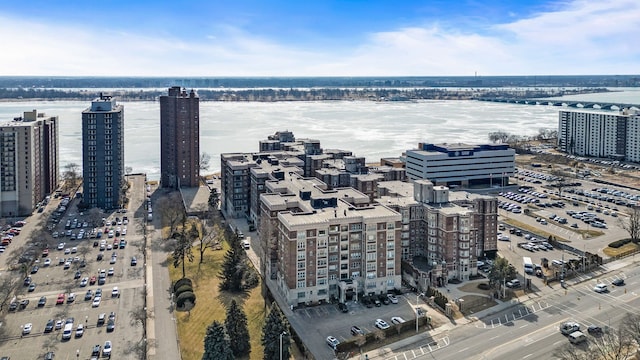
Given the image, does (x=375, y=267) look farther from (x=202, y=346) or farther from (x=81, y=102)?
(x=81, y=102)

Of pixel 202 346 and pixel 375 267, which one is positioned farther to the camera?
pixel 375 267

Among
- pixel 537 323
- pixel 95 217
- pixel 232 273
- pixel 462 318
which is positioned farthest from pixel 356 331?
pixel 95 217

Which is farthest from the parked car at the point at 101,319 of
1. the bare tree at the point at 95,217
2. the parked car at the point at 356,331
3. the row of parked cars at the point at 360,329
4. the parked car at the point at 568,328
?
the parked car at the point at 568,328

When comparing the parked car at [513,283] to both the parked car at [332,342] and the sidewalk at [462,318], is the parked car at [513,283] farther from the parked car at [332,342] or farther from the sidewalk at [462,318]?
the parked car at [332,342]

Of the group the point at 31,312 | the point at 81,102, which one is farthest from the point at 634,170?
the point at 81,102

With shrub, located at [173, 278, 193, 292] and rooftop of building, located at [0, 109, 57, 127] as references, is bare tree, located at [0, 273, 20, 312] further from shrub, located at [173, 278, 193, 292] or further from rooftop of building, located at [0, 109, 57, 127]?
rooftop of building, located at [0, 109, 57, 127]

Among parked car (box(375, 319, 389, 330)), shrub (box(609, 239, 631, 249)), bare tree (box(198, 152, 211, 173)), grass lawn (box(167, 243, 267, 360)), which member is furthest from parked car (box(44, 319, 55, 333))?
bare tree (box(198, 152, 211, 173))
